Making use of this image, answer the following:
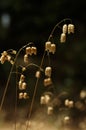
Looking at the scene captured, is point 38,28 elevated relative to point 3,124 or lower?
elevated

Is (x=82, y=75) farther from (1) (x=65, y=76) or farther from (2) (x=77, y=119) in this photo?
(2) (x=77, y=119)

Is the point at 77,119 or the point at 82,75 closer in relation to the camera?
the point at 77,119

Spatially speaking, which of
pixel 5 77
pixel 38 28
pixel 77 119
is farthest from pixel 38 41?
pixel 77 119

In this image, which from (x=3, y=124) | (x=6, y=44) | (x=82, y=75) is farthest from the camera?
(x=6, y=44)

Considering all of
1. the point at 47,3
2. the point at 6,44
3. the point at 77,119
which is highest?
the point at 47,3

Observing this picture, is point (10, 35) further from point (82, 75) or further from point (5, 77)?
point (82, 75)

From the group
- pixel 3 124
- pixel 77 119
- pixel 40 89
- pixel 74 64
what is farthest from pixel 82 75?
pixel 3 124

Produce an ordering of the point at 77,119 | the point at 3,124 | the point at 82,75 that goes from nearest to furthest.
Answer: the point at 3,124, the point at 77,119, the point at 82,75
